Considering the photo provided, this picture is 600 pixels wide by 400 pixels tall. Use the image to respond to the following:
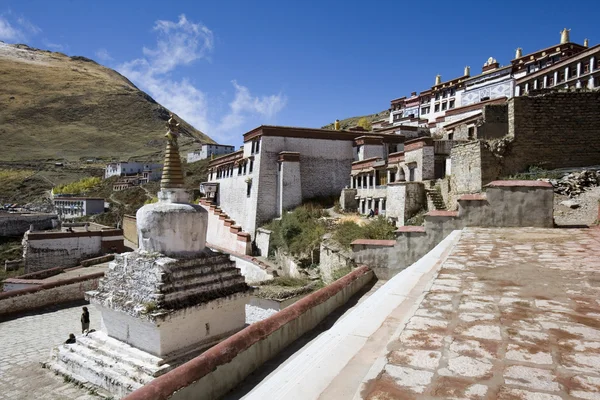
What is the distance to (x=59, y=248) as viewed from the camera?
904 inches

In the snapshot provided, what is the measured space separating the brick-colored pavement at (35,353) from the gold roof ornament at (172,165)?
456 centimetres

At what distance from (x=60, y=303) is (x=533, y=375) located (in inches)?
631

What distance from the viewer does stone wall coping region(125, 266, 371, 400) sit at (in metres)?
2.22

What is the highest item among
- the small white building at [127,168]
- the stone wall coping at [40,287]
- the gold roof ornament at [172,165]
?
the small white building at [127,168]

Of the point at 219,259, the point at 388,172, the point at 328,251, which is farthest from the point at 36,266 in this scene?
the point at 388,172

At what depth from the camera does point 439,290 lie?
341 cm

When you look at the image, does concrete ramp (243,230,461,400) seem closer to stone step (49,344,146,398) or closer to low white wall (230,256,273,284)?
stone step (49,344,146,398)

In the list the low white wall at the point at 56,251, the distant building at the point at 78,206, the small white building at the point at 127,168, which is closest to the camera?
the low white wall at the point at 56,251

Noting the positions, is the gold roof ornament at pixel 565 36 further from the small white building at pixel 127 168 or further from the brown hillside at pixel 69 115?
the brown hillside at pixel 69 115

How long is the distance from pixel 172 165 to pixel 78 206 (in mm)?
44444

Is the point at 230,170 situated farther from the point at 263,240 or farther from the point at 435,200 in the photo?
the point at 435,200

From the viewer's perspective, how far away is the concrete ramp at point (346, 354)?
79.7 inches

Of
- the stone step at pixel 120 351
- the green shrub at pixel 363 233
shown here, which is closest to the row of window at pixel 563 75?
the green shrub at pixel 363 233

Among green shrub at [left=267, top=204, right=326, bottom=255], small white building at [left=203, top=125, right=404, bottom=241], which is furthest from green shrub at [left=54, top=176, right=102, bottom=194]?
green shrub at [left=267, top=204, right=326, bottom=255]
